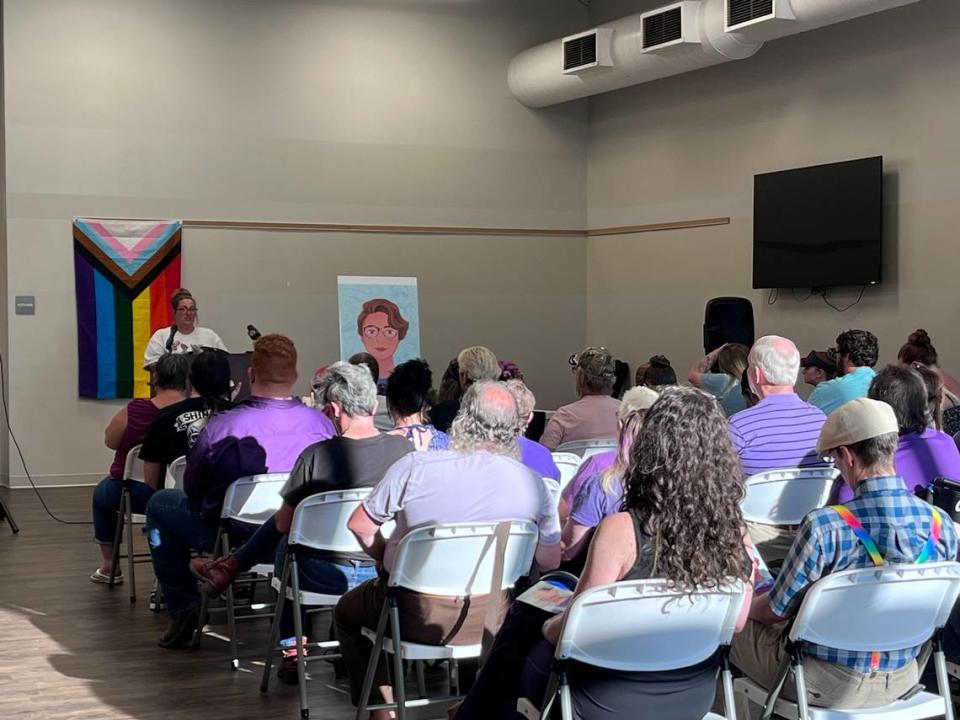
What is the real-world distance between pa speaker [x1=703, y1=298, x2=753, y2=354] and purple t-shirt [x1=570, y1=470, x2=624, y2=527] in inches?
260

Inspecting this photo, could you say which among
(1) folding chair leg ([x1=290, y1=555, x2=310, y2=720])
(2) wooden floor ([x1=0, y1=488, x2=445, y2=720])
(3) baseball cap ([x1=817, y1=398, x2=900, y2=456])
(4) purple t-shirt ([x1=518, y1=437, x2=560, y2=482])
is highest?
(3) baseball cap ([x1=817, y1=398, x2=900, y2=456])

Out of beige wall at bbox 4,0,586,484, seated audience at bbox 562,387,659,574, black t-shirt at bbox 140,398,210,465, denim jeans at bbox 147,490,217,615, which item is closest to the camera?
seated audience at bbox 562,387,659,574

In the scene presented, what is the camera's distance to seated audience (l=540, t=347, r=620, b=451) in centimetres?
574

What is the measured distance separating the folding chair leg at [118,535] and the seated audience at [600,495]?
3.08 metres

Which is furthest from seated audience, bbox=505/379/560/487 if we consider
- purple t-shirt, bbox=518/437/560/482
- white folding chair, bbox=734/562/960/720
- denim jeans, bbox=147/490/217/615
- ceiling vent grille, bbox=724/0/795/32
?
ceiling vent grille, bbox=724/0/795/32

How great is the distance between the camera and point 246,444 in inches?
190

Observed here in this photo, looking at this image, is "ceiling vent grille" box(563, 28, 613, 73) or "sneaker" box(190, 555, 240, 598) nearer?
"sneaker" box(190, 555, 240, 598)

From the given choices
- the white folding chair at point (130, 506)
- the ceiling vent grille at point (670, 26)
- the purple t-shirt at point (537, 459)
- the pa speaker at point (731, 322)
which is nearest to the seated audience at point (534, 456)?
the purple t-shirt at point (537, 459)

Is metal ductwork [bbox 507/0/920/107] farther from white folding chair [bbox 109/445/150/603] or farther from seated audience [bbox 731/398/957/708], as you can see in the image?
seated audience [bbox 731/398/957/708]

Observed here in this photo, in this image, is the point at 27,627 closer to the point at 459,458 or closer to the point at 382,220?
the point at 459,458

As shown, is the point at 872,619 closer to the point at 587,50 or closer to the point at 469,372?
the point at 469,372

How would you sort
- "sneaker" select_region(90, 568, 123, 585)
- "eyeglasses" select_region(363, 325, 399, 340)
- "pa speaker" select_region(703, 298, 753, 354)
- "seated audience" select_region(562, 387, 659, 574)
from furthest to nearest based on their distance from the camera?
1. "eyeglasses" select_region(363, 325, 399, 340)
2. "pa speaker" select_region(703, 298, 753, 354)
3. "sneaker" select_region(90, 568, 123, 585)
4. "seated audience" select_region(562, 387, 659, 574)

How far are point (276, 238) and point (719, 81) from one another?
4311 mm

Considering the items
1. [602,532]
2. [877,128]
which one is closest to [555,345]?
[877,128]
